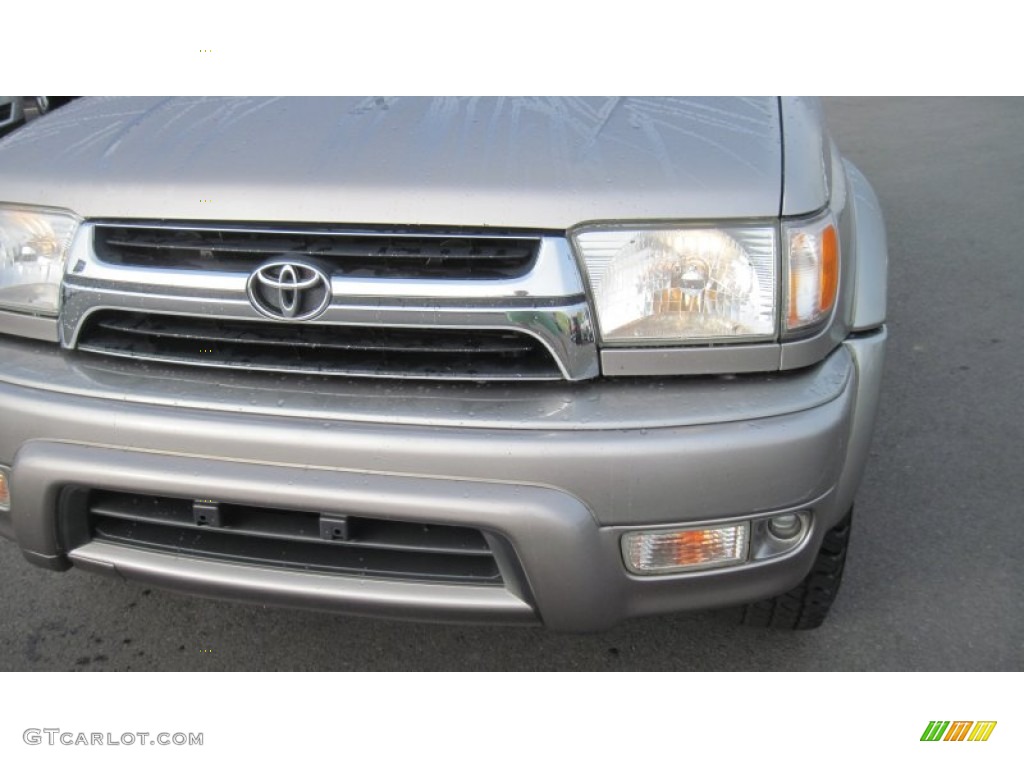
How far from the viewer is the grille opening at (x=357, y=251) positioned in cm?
170

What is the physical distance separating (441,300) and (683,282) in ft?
1.42

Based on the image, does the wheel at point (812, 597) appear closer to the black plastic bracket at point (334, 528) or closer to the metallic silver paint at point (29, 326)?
the black plastic bracket at point (334, 528)

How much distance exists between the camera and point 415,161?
1.76 m

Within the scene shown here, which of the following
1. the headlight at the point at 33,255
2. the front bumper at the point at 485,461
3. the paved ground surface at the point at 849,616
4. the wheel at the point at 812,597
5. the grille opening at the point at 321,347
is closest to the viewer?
the front bumper at the point at 485,461

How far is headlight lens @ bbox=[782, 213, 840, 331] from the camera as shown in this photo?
1736mm

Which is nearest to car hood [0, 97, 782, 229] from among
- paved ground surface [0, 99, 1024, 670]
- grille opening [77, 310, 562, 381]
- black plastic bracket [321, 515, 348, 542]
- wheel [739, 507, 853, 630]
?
grille opening [77, 310, 562, 381]

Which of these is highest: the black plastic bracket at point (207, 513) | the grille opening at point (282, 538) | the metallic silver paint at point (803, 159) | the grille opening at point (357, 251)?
the metallic silver paint at point (803, 159)

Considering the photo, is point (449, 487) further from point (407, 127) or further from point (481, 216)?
point (407, 127)

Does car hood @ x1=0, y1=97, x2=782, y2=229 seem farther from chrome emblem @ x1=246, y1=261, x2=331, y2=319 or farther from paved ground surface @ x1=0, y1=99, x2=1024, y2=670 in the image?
paved ground surface @ x1=0, y1=99, x2=1024, y2=670

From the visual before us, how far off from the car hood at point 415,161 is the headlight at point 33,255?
0.03 meters
